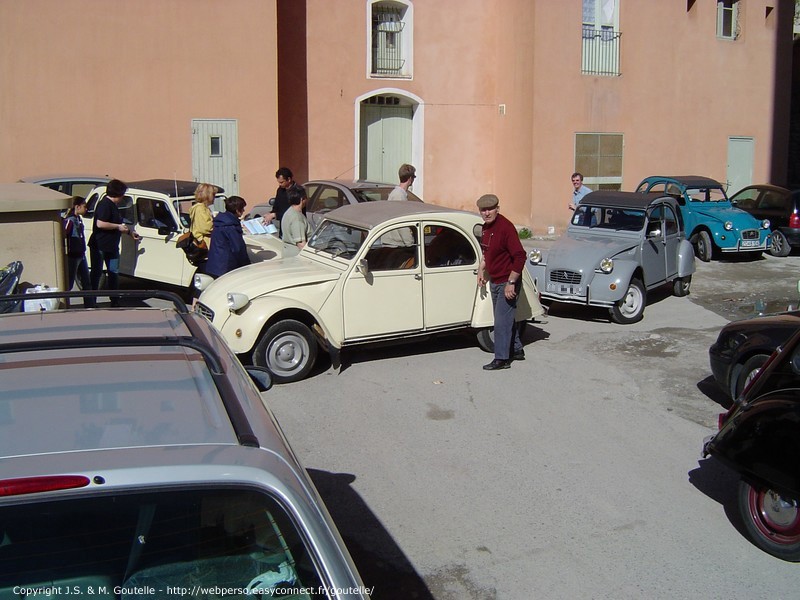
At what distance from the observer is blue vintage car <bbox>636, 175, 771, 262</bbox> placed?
16.6m

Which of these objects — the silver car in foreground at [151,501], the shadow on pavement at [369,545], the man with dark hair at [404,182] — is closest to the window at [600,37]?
the man with dark hair at [404,182]

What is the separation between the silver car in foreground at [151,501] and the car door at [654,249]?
410 inches

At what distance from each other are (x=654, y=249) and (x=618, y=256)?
0.90 meters

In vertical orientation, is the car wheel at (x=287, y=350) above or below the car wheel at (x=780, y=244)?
below

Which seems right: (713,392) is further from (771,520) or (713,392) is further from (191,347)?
(191,347)

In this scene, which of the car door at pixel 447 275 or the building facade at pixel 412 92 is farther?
the building facade at pixel 412 92

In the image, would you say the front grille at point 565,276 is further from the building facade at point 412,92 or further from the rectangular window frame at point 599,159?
the rectangular window frame at point 599,159

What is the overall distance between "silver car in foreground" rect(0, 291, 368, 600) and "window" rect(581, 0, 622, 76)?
19091 mm

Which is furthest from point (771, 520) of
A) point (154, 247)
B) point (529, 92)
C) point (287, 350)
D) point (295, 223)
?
point (529, 92)

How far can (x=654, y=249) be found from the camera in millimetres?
12594

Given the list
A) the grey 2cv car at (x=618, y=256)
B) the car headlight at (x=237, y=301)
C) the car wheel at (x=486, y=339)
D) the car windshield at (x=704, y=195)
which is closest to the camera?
the car headlight at (x=237, y=301)

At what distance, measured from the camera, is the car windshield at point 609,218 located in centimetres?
1270

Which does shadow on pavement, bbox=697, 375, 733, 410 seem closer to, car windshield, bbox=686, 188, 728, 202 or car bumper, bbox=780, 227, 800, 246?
car windshield, bbox=686, 188, 728, 202

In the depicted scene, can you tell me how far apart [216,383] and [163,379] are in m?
0.18
